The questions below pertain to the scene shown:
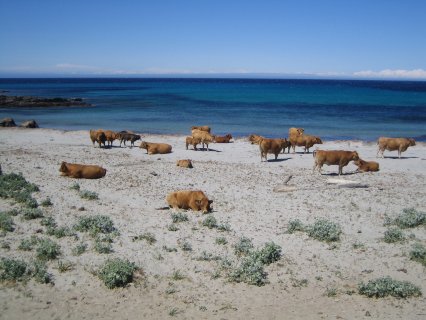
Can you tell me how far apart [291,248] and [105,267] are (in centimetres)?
425

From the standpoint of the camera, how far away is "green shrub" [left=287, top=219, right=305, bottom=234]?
1062 cm

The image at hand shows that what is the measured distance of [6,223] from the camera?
9.92 m

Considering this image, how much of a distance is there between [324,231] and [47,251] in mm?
6391

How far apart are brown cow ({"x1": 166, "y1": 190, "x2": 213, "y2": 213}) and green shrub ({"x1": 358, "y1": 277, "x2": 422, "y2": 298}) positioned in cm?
529

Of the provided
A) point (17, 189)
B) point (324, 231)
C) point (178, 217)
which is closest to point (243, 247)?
point (324, 231)

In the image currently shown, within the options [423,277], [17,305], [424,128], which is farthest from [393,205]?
[424,128]

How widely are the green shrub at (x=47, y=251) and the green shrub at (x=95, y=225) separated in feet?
3.89

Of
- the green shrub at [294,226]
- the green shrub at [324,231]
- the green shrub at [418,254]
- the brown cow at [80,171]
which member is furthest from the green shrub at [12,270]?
the green shrub at [418,254]

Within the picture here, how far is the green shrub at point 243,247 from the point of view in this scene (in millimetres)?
9273

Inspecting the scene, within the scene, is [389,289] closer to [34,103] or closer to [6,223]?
[6,223]

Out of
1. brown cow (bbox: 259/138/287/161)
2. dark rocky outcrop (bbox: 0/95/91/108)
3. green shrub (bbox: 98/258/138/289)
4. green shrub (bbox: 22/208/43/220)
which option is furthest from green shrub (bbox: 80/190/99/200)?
dark rocky outcrop (bbox: 0/95/91/108)

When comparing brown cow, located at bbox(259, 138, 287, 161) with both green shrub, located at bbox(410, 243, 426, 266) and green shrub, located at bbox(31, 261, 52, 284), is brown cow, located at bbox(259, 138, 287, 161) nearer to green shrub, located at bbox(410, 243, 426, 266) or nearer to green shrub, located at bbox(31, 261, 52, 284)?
green shrub, located at bbox(410, 243, 426, 266)

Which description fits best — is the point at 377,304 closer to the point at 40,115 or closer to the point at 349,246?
the point at 349,246

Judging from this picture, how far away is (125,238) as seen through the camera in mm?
9930
